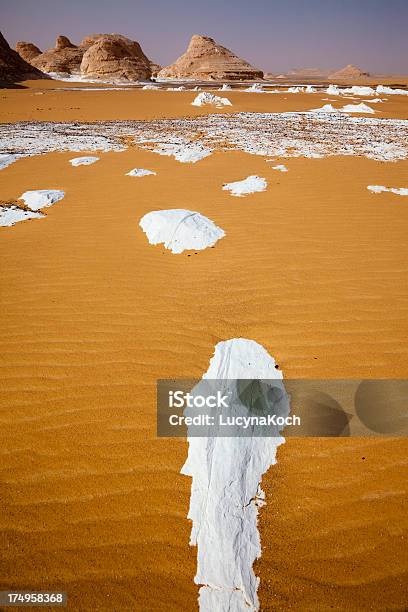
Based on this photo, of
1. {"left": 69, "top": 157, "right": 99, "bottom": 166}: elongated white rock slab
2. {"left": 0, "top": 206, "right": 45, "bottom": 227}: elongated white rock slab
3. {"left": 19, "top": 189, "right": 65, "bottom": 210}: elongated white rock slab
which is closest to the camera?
{"left": 0, "top": 206, "right": 45, "bottom": 227}: elongated white rock slab

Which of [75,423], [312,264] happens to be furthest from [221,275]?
[75,423]

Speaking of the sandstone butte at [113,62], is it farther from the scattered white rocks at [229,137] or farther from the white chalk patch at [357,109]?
the scattered white rocks at [229,137]

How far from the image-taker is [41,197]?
216 inches

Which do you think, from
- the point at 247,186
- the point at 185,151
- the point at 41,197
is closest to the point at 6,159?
the point at 41,197

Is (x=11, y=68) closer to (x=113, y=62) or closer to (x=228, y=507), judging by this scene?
(x=113, y=62)

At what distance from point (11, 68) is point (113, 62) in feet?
45.2

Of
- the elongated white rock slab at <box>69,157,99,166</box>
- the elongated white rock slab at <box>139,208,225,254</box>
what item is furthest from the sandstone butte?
the elongated white rock slab at <box>139,208,225,254</box>

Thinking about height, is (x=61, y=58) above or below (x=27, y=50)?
below

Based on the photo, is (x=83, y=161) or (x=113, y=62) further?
(x=113, y=62)

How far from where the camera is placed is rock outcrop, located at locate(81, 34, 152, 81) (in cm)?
4397

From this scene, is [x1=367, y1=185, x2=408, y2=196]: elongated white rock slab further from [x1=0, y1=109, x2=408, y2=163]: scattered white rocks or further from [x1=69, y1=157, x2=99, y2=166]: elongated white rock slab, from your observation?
[x1=69, y1=157, x2=99, y2=166]: elongated white rock slab

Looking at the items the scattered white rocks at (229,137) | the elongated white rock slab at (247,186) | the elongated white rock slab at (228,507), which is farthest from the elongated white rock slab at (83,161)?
the elongated white rock slab at (228,507)

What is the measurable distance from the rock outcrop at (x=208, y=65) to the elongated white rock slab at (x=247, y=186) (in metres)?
64.6

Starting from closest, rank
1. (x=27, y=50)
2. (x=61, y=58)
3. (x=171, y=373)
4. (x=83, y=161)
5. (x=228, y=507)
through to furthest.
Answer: (x=228, y=507)
(x=171, y=373)
(x=83, y=161)
(x=61, y=58)
(x=27, y=50)
